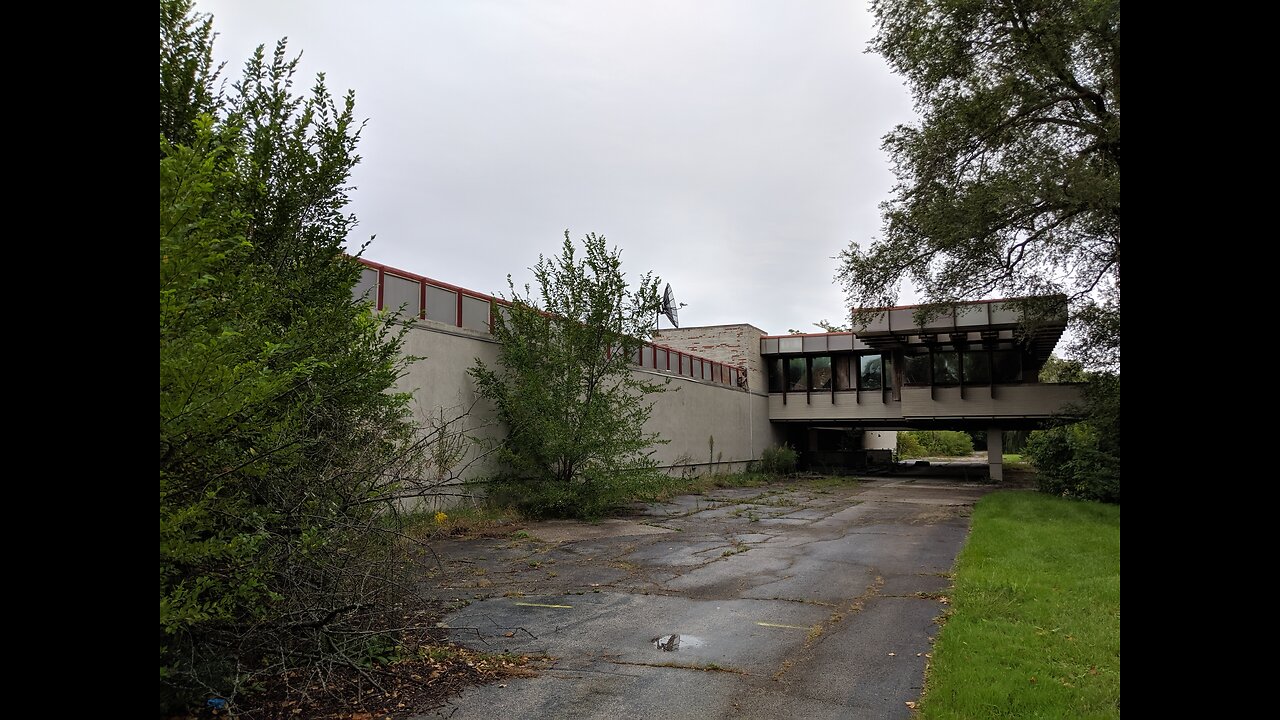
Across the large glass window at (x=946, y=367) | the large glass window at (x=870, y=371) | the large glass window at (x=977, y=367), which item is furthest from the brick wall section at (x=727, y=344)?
the large glass window at (x=977, y=367)

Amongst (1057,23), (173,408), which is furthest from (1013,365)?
(173,408)

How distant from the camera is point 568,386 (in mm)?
15711

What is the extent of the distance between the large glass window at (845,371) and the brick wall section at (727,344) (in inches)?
131

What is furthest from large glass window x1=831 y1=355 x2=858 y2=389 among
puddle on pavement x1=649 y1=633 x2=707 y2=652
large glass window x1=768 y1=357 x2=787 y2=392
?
puddle on pavement x1=649 y1=633 x2=707 y2=652

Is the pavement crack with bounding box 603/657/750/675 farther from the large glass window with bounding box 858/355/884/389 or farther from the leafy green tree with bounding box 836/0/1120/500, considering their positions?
the large glass window with bounding box 858/355/884/389

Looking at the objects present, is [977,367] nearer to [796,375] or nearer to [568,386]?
[796,375]

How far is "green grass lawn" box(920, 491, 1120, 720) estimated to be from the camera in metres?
4.74

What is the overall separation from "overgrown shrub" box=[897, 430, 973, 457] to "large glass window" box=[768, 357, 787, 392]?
23447mm

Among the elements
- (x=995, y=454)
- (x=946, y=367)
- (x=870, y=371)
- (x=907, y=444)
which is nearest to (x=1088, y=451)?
(x=946, y=367)

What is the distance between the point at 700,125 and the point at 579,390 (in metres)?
5.96

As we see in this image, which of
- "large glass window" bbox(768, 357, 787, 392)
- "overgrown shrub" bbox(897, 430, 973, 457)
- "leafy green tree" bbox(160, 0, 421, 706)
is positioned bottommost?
"overgrown shrub" bbox(897, 430, 973, 457)

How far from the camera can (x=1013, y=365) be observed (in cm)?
2848
